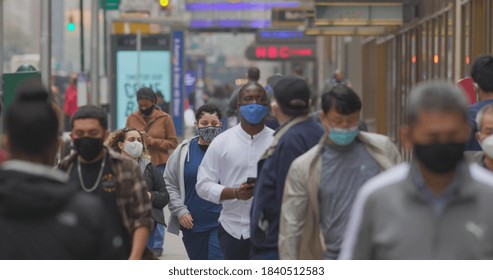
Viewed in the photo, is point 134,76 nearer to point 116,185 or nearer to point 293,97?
point 293,97

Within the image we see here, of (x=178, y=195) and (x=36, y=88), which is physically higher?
(x=36, y=88)

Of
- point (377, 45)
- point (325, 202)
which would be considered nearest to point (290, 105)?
point (325, 202)

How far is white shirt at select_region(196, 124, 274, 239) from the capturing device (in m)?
9.86

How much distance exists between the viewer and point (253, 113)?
983 centimetres

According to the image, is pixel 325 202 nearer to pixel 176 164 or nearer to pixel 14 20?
pixel 176 164

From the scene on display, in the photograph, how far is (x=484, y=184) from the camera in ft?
15.4

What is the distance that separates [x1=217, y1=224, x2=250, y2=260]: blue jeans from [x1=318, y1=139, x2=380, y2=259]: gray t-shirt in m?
2.61

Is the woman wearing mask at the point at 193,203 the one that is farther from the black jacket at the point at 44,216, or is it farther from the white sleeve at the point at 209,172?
the black jacket at the point at 44,216

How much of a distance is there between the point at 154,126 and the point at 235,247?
7094 millimetres

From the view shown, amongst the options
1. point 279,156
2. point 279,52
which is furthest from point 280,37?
point 279,156

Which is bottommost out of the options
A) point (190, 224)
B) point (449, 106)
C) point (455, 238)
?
point (190, 224)

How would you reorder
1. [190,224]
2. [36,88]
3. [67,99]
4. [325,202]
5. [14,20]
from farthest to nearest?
[14,20]
[67,99]
[190,224]
[325,202]
[36,88]

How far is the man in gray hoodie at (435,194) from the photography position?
4.64 metres

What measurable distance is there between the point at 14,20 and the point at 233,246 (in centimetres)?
18177
